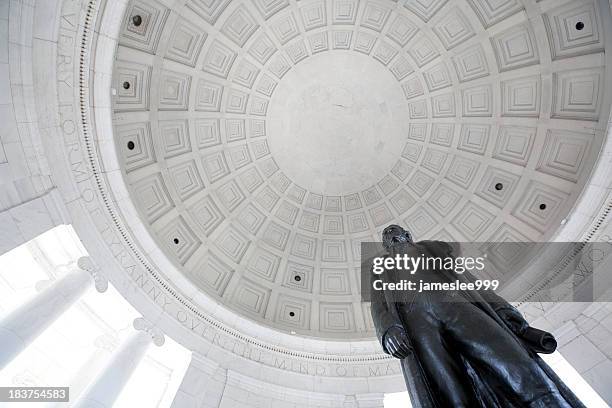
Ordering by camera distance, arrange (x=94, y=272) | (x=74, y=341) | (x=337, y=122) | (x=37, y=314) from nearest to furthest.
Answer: (x=37, y=314) → (x=94, y=272) → (x=74, y=341) → (x=337, y=122)

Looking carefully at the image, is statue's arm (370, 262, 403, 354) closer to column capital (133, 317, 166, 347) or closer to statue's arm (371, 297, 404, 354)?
statue's arm (371, 297, 404, 354)

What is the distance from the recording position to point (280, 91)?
15.9m

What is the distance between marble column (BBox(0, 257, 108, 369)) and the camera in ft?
27.0

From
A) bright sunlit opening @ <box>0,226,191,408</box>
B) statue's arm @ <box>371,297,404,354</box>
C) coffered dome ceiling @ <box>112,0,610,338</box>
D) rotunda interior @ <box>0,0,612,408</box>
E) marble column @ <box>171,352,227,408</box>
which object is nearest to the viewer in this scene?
statue's arm @ <box>371,297,404,354</box>

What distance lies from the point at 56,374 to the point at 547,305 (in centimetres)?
1736

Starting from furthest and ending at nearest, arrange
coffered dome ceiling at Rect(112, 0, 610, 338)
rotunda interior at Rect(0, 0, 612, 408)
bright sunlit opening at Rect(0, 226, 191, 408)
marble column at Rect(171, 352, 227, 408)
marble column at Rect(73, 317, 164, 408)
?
coffered dome ceiling at Rect(112, 0, 610, 338) < bright sunlit opening at Rect(0, 226, 191, 408) < marble column at Rect(171, 352, 227, 408) < rotunda interior at Rect(0, 0, 612, 408) < marble column at Rect(73, 317, 164, 408)

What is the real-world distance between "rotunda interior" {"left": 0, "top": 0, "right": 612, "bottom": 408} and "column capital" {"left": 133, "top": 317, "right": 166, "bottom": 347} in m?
0.04

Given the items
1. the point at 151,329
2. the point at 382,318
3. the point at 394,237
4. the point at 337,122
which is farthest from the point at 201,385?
the point at 337,122

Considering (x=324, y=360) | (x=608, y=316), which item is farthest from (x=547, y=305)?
(x=324, y=360)

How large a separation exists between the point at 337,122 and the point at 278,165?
327 cm

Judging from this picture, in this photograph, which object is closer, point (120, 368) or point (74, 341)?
point (120, 368)

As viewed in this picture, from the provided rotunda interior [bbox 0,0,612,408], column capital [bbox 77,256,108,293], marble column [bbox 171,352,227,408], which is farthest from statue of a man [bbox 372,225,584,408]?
column capital [bbox 77,256,108,293]

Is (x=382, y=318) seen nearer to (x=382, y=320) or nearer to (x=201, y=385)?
(x=382, y=320)

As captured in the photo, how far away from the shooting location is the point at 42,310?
9297 millimetres
